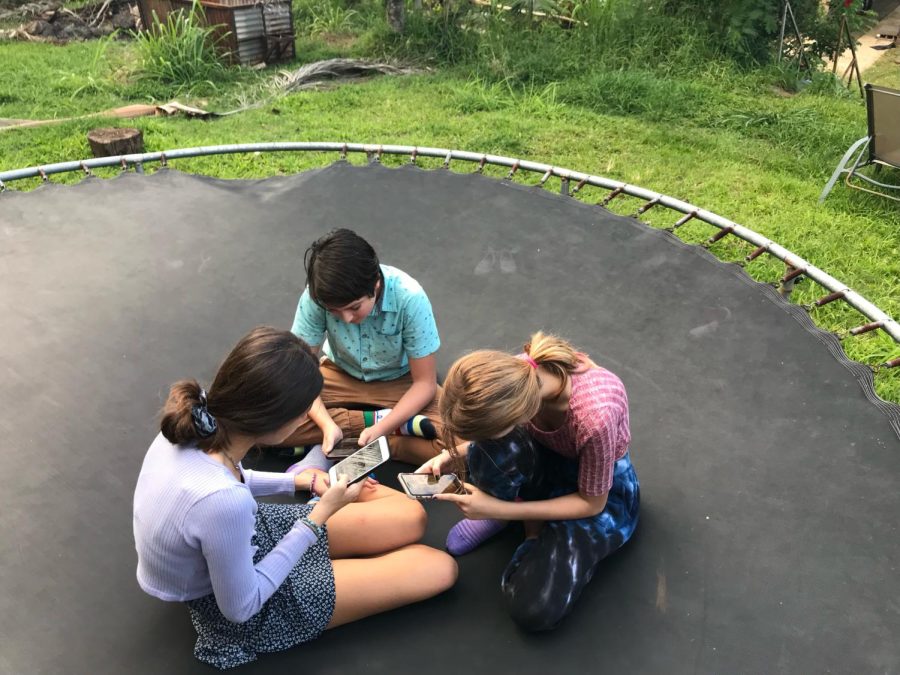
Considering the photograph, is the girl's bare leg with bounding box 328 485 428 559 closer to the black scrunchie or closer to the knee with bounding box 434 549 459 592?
the knee with bounding box 434 549 459 592

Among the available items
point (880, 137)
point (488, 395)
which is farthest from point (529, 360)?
point (880, 137)

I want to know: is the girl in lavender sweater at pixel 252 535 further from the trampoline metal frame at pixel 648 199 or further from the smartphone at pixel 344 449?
the trampoline metal frame at pixel 648 199

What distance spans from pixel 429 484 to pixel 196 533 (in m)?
0.55

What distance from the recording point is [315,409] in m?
1.76

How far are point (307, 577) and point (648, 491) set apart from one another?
0.80 metres

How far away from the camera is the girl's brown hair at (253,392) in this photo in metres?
1.11

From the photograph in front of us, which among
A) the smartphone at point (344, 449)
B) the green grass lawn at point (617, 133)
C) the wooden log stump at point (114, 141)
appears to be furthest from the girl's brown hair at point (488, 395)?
the wooden log stump at point (114, 141)

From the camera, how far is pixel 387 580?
54.6 inches

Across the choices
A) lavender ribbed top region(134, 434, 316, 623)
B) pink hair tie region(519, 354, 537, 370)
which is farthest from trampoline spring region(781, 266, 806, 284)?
lavender ribbed top region(134, 434, 316, 623)

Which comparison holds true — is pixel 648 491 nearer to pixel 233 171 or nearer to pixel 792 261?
pixel 792 261

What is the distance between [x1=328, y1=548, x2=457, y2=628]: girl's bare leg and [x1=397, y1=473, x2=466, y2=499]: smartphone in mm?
115

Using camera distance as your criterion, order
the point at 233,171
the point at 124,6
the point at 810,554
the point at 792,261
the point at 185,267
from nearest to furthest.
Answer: the point at 810,554 → the point at 792,261 → the point at 185,267 → the point at 233,171 → the point at 124,6

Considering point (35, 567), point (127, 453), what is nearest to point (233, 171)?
point (127, 453)

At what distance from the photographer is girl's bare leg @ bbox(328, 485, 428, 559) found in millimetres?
1453
